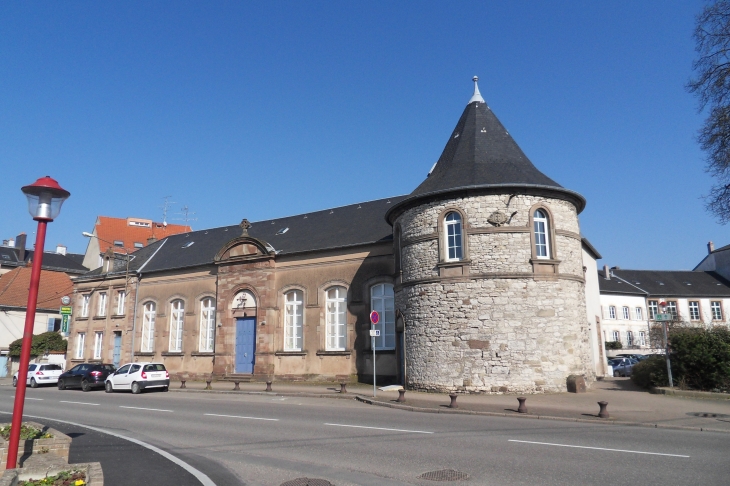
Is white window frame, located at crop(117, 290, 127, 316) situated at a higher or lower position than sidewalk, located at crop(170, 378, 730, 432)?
higher

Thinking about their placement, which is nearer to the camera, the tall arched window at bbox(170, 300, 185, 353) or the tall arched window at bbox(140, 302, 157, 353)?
the tall arched window at bbox(170, 300, 185, 353)

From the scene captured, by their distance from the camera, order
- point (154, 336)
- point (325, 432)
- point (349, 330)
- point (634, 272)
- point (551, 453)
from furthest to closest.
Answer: point (634, 272) < point (154, 336) < point (349, 330) < point (325, 432) < point (551, 453)

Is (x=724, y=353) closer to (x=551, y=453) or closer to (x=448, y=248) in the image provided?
(x=448, y=248)

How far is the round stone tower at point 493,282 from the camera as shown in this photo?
17531mm

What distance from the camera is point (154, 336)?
31.6m

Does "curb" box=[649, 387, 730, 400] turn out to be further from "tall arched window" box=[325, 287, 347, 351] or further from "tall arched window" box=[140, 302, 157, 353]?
"tall arched window" box=[140, 302, 157, 353]

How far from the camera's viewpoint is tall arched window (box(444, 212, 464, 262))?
18688mm

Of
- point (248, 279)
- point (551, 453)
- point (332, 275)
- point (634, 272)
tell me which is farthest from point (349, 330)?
point (634, 272)

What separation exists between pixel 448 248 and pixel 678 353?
8456 mm

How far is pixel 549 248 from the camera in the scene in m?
18.6

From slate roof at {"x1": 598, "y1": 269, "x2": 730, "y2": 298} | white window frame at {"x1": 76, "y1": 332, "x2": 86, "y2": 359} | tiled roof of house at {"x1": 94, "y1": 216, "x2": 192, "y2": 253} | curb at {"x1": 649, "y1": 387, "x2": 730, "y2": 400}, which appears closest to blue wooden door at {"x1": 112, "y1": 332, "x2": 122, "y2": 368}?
white window frame at {"x1": 76, "y1": 332, "x2": 86, "y2": 359}

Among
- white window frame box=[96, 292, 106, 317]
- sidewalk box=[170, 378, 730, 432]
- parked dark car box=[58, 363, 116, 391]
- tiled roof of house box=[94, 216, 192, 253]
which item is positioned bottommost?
sidewalk box=[170, 378, 730, 432]

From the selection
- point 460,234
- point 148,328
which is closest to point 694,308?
point 460,234

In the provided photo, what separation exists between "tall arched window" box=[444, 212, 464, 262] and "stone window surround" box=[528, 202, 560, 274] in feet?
7.76
